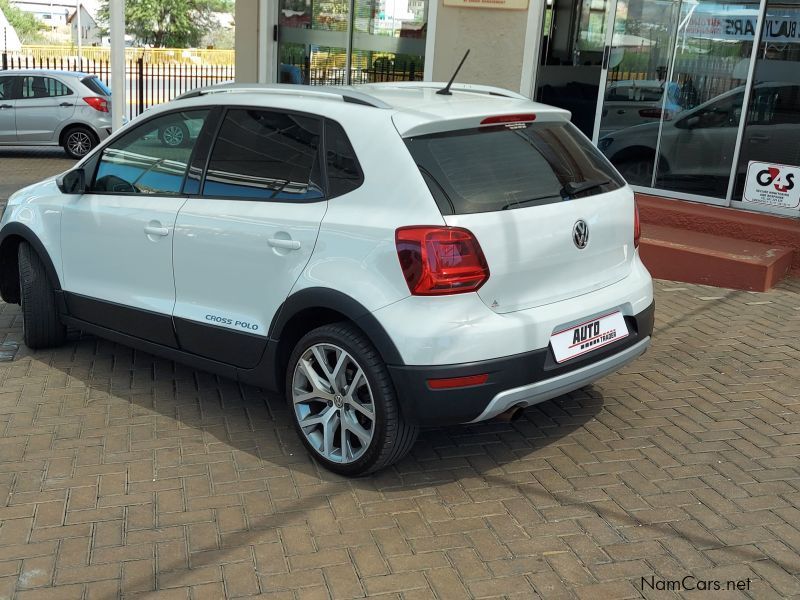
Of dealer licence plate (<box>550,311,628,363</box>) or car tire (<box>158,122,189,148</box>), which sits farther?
car tire (<box>158,122,189,148</box>)

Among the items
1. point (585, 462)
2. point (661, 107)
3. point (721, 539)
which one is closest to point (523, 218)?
point (585, 462)

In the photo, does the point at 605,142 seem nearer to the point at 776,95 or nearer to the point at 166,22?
the point at 776,95

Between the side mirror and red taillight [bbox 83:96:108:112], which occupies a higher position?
the side mirror

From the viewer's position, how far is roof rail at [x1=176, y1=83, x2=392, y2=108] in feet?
14.3

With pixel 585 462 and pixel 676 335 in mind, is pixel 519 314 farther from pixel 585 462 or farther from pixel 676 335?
pixel 676 335

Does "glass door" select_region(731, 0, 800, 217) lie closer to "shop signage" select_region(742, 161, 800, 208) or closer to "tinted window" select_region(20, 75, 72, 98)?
"shop signage" select_region(742, 161, 800, 208)

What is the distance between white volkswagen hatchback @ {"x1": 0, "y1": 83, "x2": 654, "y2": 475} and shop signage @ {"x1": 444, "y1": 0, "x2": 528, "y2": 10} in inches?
186

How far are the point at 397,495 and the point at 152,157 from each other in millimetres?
2358

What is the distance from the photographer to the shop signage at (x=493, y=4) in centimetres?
937

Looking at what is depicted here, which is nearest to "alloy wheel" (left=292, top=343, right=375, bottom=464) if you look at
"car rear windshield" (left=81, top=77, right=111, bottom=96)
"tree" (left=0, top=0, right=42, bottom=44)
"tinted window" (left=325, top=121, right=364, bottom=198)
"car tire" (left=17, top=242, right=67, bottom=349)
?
"tinted window" (left=325, top=121, right=364, bottom=198)

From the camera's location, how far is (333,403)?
4.24m

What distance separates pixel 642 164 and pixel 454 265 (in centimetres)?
609

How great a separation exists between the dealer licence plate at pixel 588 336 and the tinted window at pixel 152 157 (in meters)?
2.17

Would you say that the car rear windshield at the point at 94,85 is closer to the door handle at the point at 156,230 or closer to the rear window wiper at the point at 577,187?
Result: the door handle at the point at 156,230
